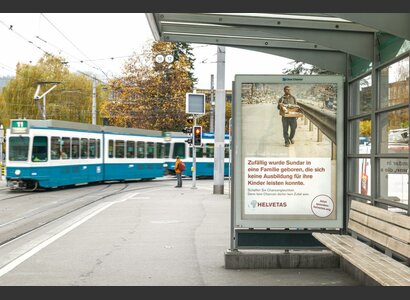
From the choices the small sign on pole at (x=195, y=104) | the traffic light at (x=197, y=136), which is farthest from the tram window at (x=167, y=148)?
the small sign on pole at (x=195, y=104)

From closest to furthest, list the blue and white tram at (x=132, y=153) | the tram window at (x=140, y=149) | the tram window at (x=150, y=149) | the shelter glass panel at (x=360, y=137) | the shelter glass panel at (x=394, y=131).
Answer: the shelter glass panel at (x=394, y=131) < the shelter glass panel at (x=360, y=137) < the blue and white tram at (x=132, y=153) < the tram window at (x=140, y=149) < the tram window at (x=150, y=149)

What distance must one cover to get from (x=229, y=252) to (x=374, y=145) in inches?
92.3

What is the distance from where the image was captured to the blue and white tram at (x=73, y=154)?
90.6ft

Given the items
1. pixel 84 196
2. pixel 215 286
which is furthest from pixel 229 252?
pixel 84 196

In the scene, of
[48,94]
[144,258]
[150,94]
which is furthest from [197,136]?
[48,94]

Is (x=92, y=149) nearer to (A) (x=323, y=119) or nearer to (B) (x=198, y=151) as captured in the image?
(B) (x=198, y=151)

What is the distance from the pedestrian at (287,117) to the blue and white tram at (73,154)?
66.6 feet

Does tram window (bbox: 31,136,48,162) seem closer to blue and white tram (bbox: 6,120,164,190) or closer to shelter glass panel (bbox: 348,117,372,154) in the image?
blue and white tram (bbox: 6,120,164,190)

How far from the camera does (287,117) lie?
348 inches

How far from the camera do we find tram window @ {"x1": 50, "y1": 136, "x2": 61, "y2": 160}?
2837 cm

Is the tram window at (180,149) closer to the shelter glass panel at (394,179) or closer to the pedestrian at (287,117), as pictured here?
the pedestrian at (287,117)

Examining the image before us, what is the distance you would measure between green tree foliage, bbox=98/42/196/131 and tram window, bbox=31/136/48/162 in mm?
30314

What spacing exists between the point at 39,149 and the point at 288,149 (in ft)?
67.3

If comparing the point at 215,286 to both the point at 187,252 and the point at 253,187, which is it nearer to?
the point at 253,187
